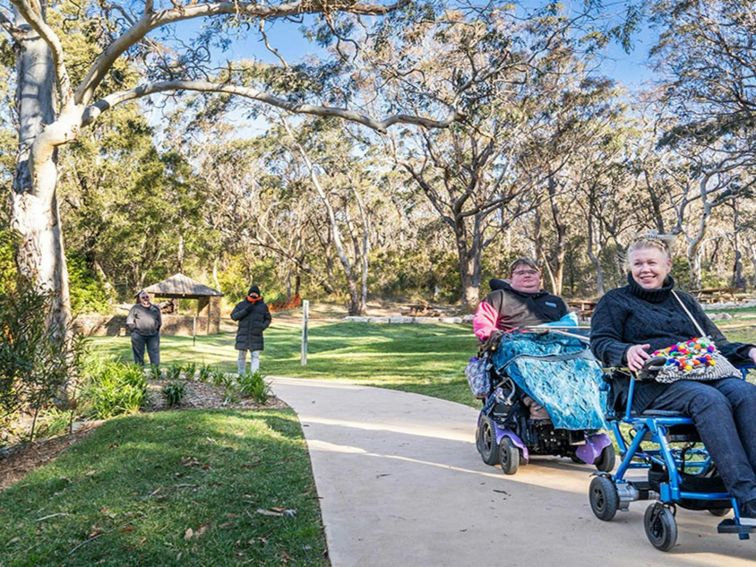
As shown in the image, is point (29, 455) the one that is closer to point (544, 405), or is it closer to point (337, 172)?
point (544, 405)

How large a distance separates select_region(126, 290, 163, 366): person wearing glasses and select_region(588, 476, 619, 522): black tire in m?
10.1

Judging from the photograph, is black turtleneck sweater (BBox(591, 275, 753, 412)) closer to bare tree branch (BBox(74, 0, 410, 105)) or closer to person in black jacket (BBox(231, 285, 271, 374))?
bare tree branch (BBox(74, 0, 410, 105))

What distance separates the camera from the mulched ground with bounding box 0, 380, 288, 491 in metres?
5.85

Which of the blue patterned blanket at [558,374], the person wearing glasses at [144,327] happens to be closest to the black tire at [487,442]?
the blue patterned blanket at [558,374]

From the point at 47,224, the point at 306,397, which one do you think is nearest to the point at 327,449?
the point at 306,397

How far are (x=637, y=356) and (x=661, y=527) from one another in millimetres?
850

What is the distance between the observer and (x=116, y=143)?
3170 centimetres

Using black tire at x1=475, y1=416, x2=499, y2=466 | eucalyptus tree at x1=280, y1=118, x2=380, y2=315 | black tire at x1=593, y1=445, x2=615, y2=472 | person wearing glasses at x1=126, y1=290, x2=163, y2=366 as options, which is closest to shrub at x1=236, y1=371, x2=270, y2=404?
person wearing glasses at x1=126, y1=290, x2=163, y2=366

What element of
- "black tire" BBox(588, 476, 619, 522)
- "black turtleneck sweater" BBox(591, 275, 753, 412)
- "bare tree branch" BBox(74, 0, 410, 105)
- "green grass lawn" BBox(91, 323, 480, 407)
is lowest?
"green grass lawn" BBox(91, 323, 480, 407)

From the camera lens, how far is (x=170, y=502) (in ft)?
13.7

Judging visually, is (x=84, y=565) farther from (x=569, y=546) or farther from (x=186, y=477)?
(x=569, y=546)

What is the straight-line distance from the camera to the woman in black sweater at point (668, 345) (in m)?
2.99

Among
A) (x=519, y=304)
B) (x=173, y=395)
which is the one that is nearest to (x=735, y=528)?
(x=519, y=304)

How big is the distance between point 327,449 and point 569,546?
282cm
